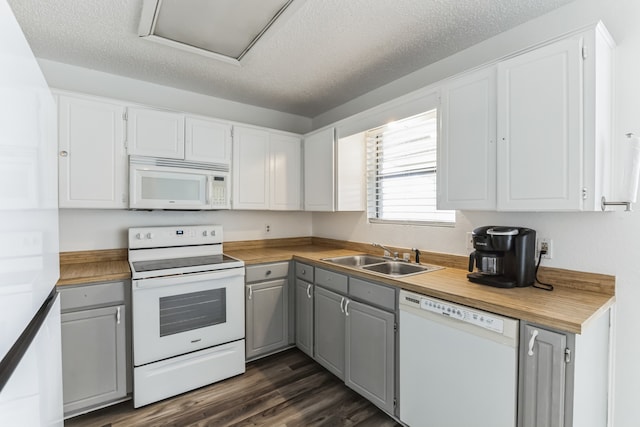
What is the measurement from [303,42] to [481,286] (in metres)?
1.98

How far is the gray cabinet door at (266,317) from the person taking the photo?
2693mm

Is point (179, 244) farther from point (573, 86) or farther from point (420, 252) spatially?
point (573, 86)

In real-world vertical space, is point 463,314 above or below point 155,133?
below

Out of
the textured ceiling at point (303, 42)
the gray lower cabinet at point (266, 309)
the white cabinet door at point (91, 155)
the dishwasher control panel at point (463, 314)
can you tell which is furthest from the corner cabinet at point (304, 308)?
the textured ceiling at point (303, 42)

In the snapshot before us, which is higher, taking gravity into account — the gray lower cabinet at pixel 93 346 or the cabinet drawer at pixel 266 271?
the cabinet drawer at pixel 266 271

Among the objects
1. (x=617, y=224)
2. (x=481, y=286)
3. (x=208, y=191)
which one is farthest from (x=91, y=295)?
(x=617, y=224)

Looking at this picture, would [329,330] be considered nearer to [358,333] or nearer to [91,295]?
[358,333]

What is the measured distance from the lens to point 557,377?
1.25 metres

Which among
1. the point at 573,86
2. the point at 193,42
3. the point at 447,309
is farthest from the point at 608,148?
the point at 193,42

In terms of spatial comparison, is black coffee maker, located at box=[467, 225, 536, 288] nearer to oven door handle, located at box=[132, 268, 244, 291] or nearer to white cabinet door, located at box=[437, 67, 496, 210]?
white cabinet door, located at box=[437, 67, 496, 210]

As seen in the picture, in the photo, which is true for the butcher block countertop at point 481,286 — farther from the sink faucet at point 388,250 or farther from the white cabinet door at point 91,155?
the white cabinet door at point 91,155

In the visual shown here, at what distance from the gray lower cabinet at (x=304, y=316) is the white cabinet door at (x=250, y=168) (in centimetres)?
94

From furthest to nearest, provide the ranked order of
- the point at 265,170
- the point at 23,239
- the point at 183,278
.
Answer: the point at 265,170 < the point at 183,278 < the point at 23,239

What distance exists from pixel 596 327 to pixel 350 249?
6.77 ft
